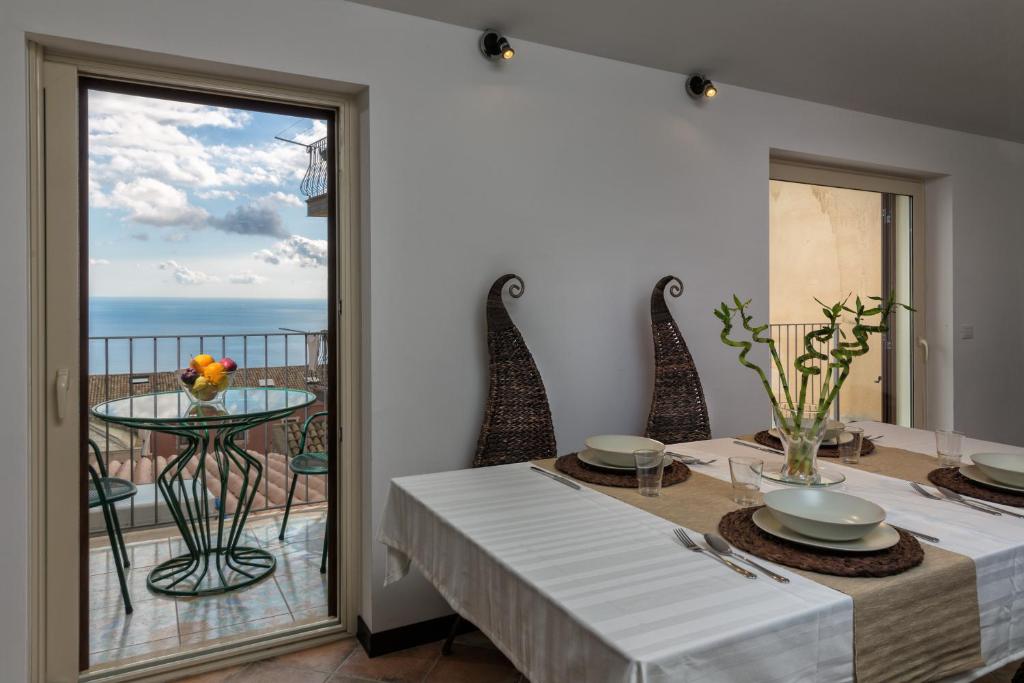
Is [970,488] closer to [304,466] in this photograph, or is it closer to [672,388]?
[672,388]

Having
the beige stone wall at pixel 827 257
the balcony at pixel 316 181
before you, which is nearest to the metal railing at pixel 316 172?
the balcony at pixel 316 181

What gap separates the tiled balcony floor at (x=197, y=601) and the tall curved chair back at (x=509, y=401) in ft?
2.35

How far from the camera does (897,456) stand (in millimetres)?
1934

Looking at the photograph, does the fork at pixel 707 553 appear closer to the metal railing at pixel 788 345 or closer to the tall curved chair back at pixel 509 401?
the tall curved chair back at pixel 509 401

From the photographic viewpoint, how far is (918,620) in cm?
108

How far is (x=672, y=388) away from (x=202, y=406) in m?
1.83

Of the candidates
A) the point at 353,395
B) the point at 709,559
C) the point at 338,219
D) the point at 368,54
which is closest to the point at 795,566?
the point at 709,559

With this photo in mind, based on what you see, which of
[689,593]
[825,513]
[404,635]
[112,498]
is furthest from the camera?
[404,635]

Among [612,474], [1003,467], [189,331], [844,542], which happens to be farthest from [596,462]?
[189,331]

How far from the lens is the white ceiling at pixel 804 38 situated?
2.41m

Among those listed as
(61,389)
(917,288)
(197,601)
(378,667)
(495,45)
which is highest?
(495,45)

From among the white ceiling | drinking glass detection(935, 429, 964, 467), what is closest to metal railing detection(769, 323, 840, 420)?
the white ceiling

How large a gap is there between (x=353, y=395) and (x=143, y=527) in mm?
837

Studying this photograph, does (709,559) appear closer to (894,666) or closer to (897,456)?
Result: (894,666)
